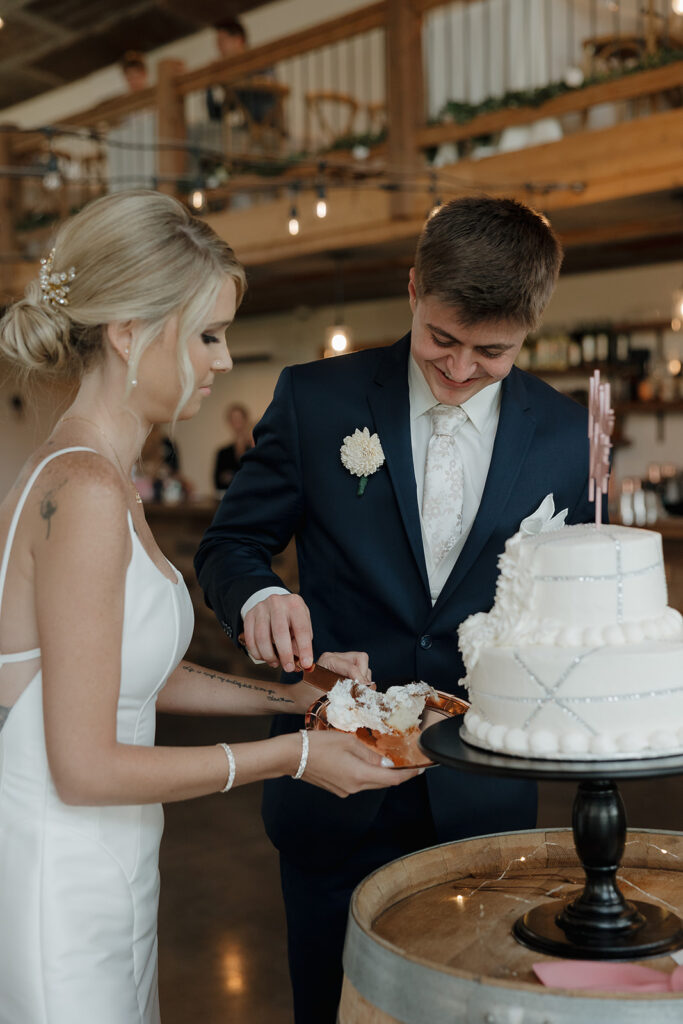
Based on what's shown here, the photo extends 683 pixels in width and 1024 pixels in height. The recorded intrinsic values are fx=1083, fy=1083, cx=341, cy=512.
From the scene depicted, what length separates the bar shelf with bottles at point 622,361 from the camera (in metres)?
9.10

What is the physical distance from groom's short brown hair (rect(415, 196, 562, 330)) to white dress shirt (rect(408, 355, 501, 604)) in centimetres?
25

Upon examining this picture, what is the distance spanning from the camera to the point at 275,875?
15.5 ft

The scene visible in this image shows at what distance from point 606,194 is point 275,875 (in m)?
4.69

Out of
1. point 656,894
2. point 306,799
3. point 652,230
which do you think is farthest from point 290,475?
point 652,230

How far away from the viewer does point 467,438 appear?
2.27 meters

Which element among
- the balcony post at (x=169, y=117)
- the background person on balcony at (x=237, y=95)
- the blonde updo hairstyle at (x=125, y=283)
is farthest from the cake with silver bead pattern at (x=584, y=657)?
the background person on balcony at (x=237, y=95)

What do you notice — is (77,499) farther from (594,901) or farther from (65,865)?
(594,901)

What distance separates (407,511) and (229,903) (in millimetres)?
2846

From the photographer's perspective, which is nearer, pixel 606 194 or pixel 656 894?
pixel 656 894

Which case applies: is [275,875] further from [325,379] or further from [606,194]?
[606,194]

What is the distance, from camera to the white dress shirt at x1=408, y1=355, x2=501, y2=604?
2.21 metres

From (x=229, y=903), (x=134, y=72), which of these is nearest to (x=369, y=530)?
(x=229, y=903)

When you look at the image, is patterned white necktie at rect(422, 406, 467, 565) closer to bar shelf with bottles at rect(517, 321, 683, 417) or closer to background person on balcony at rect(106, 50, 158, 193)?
bar shelf with bottles at rect(517, 321, 683, 417)

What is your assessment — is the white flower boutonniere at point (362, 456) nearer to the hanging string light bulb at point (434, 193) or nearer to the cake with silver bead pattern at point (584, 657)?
the cake with silver bead pattern at point (584, 657)
